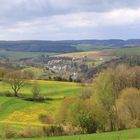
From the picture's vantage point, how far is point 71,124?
2174 inches

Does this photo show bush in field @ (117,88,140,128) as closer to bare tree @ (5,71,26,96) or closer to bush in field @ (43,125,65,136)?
bush in field @ (43,125,65,136)

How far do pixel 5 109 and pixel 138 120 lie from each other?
3795 centimetres

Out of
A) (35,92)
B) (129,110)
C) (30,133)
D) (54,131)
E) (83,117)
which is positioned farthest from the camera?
(35,92)

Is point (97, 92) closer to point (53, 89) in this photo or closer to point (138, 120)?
point (138, 120)

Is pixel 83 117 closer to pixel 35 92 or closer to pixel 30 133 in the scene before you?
pixel 30 133

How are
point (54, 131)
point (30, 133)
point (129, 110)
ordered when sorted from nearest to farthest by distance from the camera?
point (30, 133) → point (54, 131) → point (129, 110)

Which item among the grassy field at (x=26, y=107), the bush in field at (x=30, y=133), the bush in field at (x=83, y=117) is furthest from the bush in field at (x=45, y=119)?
the bush in field at (x=30, y=133)

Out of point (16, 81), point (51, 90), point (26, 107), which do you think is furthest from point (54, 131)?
point (51, 90)

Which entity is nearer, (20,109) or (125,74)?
(20,109)

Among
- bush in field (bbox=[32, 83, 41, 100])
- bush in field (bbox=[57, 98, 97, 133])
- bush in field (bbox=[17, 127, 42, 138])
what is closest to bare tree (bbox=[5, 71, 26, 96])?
bush in field (bbox=[32, 83, 41, 100])

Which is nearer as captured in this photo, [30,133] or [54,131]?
[30,133]

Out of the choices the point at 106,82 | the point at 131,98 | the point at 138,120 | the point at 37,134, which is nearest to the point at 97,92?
the point at 106,82

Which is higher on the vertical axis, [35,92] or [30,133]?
[30,133]

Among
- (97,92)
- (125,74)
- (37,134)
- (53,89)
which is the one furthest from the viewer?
(53,89)
